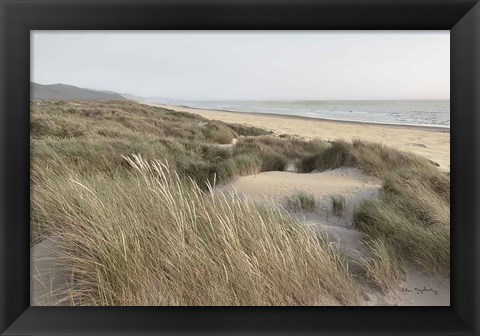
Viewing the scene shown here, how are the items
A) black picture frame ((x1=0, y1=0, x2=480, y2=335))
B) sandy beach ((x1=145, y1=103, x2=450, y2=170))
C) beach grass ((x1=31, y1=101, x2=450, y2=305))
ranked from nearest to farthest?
black picture frame ((x1=0, y1=0, x2=480, y2=335)) < beach grass ((x1=31, y1=101, x2=450, y2=305)) < sandy beach ((x1=145, y1=103, x2=450, y2=170))

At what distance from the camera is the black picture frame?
1.52 meters

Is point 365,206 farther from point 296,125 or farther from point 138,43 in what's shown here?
point 138,43

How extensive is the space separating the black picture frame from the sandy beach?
0.38m

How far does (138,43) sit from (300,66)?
1.05 metres

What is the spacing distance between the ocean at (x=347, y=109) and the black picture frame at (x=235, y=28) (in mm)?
486

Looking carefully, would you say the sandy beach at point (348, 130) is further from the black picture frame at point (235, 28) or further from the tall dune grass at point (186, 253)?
the tall dune grass at point (186, 253)

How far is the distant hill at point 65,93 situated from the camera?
5.51 feet
